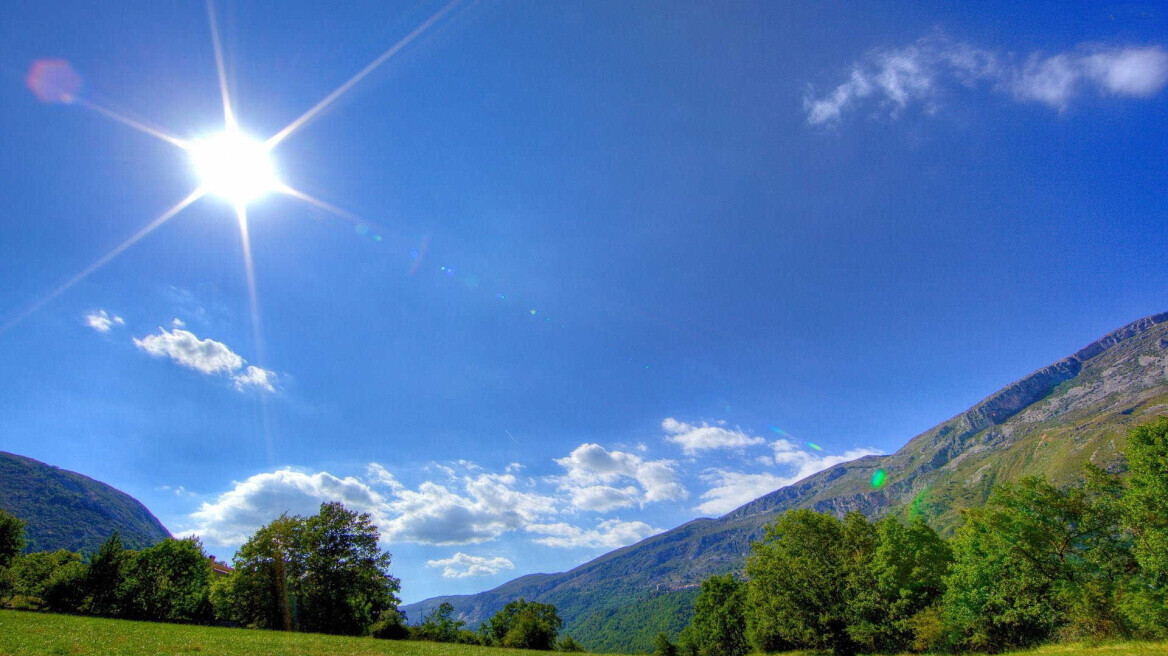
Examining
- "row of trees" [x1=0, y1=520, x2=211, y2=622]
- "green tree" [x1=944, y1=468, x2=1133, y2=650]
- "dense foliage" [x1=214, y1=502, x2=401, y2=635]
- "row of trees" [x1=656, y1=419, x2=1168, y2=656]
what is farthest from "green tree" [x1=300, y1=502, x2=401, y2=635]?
"green tree" [x1=944, y1=468, x2=1133, y2=650]

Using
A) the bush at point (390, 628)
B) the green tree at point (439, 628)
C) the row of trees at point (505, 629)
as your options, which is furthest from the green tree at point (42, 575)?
the row of trees at point (505, 629)

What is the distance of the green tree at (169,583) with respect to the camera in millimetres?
58281

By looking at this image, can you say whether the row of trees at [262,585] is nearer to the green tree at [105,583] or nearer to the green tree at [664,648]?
the green tree at [105,583]

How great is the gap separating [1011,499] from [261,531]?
84858 millimetres

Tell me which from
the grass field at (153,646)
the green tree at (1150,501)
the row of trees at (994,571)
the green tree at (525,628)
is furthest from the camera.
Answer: the green tree at (525,628)

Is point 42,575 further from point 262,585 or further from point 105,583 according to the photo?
point 262,585

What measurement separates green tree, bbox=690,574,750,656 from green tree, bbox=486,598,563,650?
36.2 m

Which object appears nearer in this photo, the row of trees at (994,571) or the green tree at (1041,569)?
the row of trees at (994,571)

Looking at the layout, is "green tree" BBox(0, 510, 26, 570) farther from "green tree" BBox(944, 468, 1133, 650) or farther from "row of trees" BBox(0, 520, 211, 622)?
"green tree" BBox(944, 468, 1133, 650)

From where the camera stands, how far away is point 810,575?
53906 mm

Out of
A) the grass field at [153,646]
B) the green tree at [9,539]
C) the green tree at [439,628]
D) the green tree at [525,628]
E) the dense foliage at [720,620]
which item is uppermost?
the green tree at [9,539]

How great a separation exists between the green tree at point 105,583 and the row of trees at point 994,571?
84.2 meters

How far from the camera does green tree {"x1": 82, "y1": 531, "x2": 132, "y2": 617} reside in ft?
189

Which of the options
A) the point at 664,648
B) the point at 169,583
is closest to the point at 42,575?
the point at 169,583
